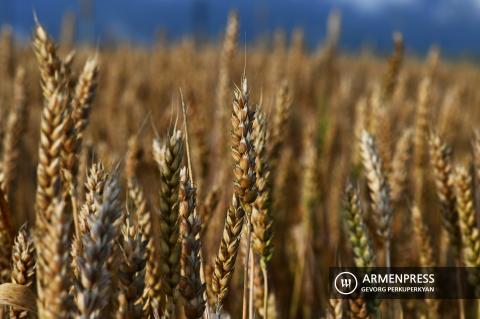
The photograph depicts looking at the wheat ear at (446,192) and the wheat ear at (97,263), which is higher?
the wheat ear at (446,192)

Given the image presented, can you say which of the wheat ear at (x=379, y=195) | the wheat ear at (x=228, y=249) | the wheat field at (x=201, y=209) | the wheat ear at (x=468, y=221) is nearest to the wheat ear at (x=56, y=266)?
the wheat field at (x=201, y=209)

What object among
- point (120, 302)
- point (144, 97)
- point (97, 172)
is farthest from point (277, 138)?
point (144, 97)

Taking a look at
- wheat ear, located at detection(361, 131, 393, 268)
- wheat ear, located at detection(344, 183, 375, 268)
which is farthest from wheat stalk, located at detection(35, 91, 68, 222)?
wheat ear, located at detection(361, 131, 393, 268)

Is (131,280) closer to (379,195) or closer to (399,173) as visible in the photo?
(379,195)

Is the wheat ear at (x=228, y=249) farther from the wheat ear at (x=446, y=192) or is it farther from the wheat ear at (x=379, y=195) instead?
the wheat ear at (x=446, y=192)

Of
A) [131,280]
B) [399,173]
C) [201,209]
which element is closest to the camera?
[131,280]

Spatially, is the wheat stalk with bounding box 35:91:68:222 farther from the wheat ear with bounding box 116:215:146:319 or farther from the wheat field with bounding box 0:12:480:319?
the wheat ear with bounding box 116:215:146:319

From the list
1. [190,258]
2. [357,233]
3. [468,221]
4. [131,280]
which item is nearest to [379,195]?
[357,233]

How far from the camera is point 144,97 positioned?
4.76m

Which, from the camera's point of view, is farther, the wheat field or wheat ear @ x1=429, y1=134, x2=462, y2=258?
wheat ear @ x1=429, y1=134, x2=462, y2=258

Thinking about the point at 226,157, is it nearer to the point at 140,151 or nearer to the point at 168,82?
the point at 140,151

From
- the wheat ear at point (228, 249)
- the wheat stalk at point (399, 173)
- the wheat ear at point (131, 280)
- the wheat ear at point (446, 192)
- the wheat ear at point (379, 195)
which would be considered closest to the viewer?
the wheat ear at point (131, 280)

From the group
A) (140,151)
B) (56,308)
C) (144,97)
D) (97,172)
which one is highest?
(144,97)

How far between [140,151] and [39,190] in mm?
1143
